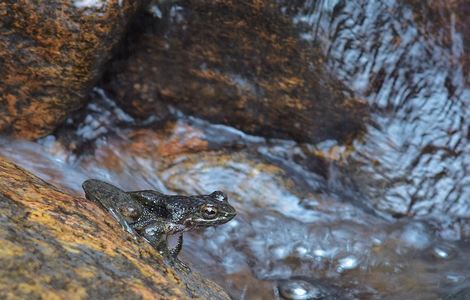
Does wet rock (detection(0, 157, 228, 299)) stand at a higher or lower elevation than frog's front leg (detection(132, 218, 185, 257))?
higher

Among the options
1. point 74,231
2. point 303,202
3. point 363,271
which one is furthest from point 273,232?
point 74,231

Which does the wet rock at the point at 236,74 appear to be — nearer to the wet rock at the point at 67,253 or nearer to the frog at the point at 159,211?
the frog at the point at 159,211

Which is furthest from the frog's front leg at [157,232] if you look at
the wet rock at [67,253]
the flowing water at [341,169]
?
the flowing water at [341,169]

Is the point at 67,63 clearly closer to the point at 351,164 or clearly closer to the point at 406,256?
the point at 351,164

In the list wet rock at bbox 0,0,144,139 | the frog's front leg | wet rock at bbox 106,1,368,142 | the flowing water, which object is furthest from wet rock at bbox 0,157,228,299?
wet rock at bbox 106,1,368,142

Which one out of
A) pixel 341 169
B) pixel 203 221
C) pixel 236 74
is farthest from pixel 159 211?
pixel 341 169

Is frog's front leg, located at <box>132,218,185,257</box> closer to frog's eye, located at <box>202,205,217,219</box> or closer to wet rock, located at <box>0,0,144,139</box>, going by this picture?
frog's eye, located at <box>202,205,217,219</box>

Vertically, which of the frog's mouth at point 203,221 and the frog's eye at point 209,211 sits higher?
the frog's eye at point 209,211
